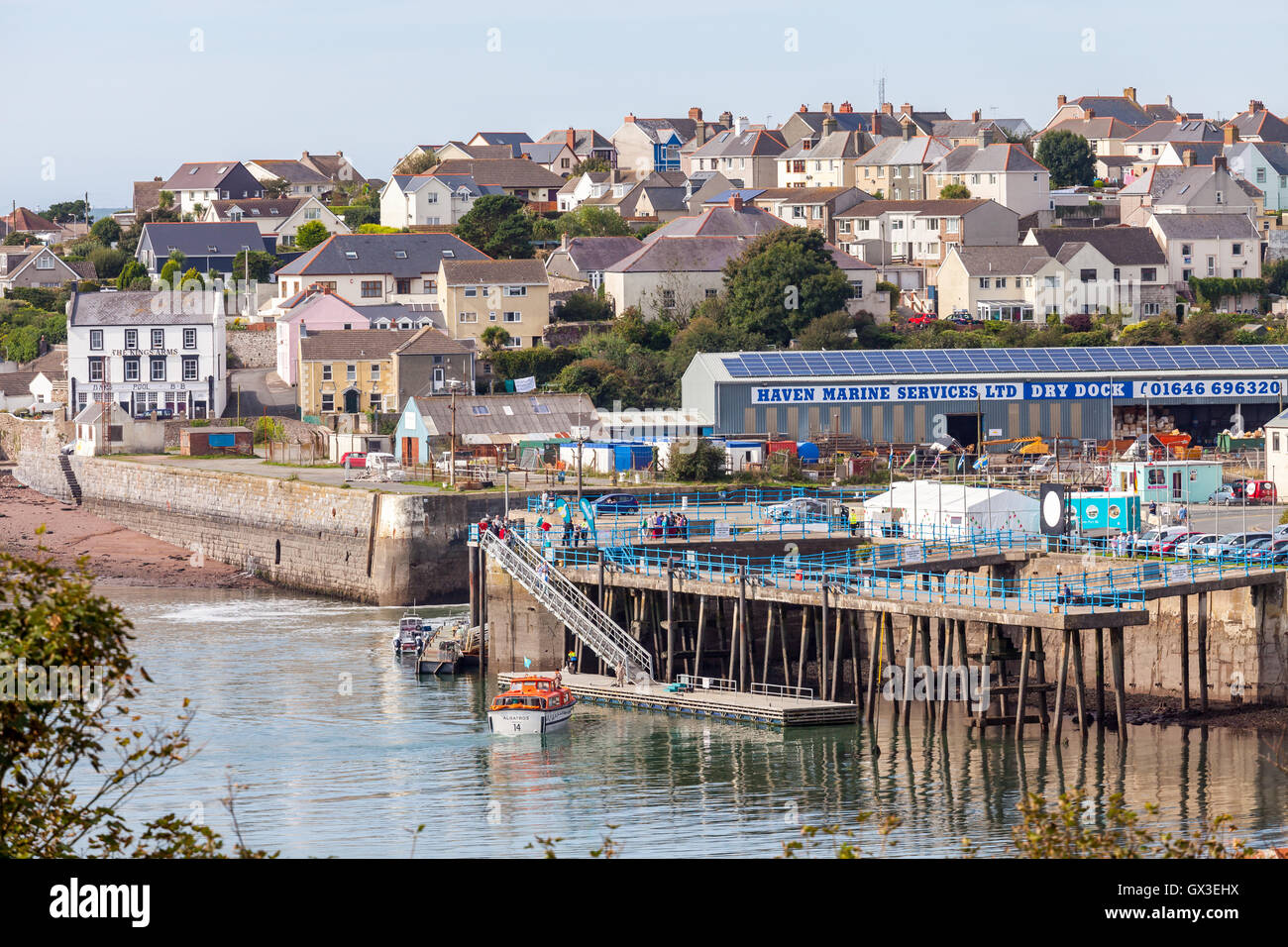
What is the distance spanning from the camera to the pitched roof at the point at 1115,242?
97.4m

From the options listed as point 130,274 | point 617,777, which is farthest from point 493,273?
point 617,777

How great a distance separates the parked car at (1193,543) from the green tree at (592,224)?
67749mm

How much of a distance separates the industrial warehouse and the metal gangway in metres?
23.1

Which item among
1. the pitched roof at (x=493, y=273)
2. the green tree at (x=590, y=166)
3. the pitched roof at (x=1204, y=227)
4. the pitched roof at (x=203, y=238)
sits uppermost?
the green tree at (x=590, y=166)

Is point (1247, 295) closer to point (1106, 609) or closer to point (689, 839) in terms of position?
point (1106, 609)

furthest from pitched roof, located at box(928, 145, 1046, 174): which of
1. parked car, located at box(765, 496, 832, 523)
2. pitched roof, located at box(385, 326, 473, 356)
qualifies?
parked car, located at box(765, 496, 832, 523)

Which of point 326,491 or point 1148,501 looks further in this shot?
point 326,491

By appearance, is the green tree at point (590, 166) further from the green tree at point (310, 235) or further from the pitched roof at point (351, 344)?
the pitched roof at point (351, 344)

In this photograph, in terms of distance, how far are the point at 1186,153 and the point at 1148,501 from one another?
7200cm

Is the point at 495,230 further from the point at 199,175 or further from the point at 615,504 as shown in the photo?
the point at 615,504

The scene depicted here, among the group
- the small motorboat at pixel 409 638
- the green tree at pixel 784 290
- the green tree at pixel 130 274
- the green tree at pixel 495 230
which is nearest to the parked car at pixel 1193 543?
the small motorboat at pixel 409 638

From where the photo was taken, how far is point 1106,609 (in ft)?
115

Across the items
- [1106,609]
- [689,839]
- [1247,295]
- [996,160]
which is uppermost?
[996,160]
